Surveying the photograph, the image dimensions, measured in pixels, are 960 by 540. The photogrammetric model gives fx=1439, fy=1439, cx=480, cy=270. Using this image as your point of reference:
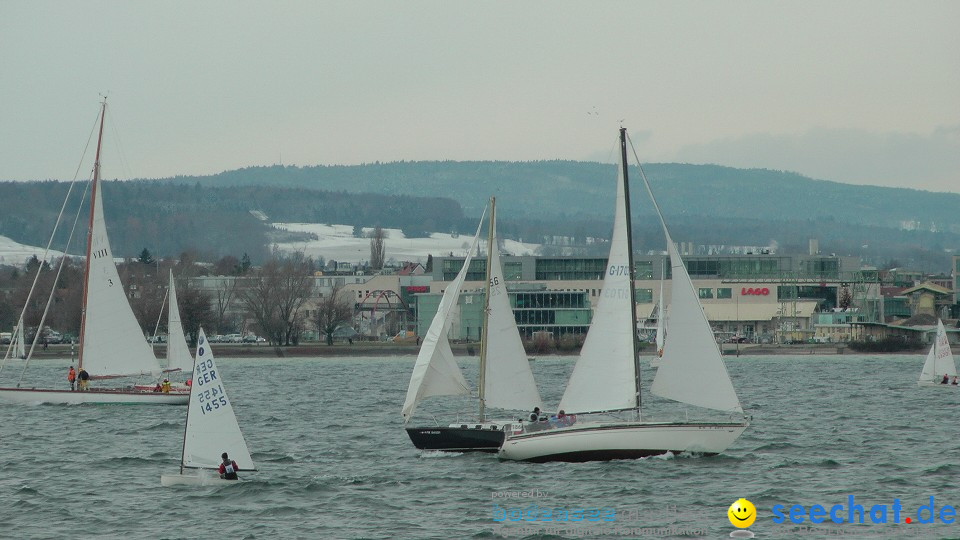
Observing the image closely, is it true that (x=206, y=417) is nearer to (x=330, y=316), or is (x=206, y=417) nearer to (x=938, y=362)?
(x=938, y=362)

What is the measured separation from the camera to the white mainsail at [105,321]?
63.8m

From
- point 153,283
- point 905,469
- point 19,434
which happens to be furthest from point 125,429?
point 153,283

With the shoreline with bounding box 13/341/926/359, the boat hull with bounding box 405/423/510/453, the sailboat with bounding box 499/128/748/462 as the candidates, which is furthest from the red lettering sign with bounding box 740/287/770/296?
the sailboat with bounding box 499/128/748/462

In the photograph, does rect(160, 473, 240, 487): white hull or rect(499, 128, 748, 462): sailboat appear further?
rect(499, 128, 748, 462): sailboat

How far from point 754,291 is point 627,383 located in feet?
449

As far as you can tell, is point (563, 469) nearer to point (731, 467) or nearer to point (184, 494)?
point (731, 467)

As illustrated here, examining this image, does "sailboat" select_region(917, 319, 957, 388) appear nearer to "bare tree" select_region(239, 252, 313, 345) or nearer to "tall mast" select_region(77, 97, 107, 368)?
"tall mast" select_region(77, 97, 107, 368)

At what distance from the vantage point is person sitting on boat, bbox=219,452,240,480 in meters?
39.1

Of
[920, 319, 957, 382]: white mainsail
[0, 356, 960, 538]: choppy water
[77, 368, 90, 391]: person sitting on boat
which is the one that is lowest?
[0, 356, 960, 538]: choppy water

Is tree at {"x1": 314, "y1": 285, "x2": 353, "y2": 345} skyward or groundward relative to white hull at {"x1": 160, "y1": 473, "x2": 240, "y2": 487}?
skyward

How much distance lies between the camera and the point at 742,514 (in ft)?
108

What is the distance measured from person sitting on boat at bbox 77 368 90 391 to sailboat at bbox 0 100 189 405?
0.24m

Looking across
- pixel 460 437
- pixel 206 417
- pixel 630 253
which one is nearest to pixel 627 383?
pixel 630 253

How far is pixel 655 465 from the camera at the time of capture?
1615 inches
